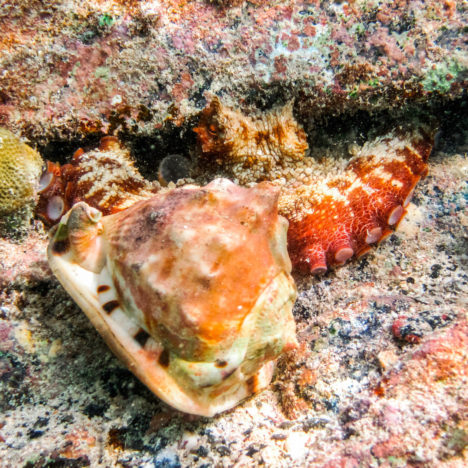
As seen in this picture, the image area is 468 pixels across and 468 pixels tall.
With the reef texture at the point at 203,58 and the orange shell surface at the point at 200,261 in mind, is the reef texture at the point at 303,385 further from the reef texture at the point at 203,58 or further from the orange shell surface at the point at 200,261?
the reef texture at the point at 203,58

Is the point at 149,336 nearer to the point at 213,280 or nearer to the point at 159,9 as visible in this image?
the point at 213,280

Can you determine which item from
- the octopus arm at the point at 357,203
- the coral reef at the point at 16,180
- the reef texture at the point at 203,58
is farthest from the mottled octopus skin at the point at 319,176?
the coral reef at the point at 16,180

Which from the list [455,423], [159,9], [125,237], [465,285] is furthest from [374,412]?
[159,9]

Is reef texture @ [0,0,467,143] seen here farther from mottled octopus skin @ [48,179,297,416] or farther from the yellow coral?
mottled octopus skin @ [48,179,297,416]

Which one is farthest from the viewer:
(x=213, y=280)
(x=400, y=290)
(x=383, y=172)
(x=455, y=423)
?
(x=383, y=172)

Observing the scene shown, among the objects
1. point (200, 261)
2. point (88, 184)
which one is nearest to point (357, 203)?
point (200, 261)

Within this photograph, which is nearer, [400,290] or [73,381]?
[73,381]

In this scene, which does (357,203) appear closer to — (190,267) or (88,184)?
(190,267)
